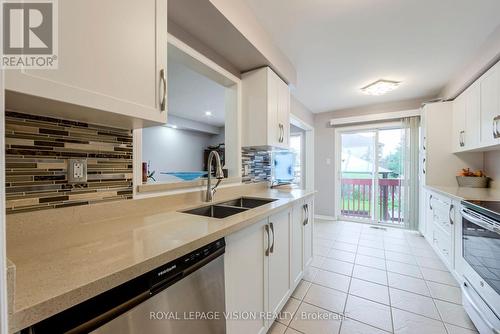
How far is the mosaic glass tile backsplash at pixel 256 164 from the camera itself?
2.26 m

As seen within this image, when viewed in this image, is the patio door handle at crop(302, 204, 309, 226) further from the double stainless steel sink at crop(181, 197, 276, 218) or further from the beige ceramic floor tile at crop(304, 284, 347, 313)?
the beige ceramic floor tile at crop(304, 284, 347, 313)

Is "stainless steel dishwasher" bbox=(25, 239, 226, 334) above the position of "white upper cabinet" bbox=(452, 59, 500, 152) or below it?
below

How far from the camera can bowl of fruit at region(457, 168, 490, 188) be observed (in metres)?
2.56

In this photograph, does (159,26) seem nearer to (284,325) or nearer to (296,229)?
(296,229)

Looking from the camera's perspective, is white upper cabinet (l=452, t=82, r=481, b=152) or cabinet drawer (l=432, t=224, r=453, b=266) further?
white upper cabinet (l=452, t=82, r=481, b=152)

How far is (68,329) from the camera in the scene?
1.55 feet

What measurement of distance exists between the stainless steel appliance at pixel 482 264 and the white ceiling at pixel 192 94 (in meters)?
2.82

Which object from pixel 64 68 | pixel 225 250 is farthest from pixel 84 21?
pixel 225 250

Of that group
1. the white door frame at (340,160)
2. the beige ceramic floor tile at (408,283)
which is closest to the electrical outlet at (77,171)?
the beige ceramic floor tile at (408,283)

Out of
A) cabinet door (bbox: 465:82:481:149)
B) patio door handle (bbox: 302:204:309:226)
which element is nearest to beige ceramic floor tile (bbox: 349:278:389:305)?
patio door handle (bbox: 302:204:309:226)

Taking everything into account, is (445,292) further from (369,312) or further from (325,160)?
(325,160)

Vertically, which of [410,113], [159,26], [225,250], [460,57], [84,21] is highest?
[460,57]

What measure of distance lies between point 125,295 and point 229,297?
0.57 metres

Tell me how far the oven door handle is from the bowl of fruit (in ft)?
4.42
